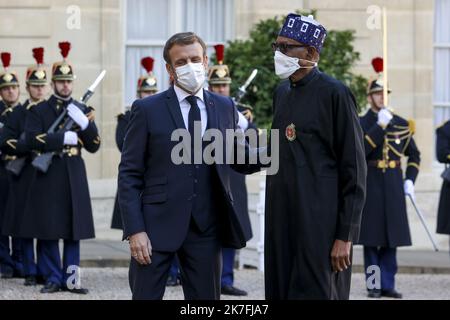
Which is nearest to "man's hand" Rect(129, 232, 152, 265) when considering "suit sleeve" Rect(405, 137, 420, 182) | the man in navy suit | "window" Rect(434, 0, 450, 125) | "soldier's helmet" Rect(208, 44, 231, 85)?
the man in navy suit

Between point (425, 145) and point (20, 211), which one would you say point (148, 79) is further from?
point (425, 145)

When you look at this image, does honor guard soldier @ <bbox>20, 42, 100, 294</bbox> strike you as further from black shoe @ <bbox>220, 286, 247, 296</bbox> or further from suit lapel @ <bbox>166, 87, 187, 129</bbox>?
suit lapel @ <bbox>166, 87, 187, 129</bbox>

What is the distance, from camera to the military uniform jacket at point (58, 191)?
1245 cm

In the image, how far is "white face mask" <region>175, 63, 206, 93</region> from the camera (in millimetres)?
7312

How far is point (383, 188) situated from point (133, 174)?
591cm

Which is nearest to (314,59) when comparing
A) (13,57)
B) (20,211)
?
(20,211)

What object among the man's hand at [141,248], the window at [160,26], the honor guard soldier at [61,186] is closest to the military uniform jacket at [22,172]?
the honor guard soldier at [61,186]

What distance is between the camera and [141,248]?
714 centimetres

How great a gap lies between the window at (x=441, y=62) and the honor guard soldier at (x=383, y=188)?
461 cm

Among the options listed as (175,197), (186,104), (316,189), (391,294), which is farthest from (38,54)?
(316,189)

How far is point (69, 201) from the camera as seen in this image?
12555mm

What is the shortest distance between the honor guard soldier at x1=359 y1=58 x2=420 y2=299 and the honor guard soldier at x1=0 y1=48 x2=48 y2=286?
3024mm

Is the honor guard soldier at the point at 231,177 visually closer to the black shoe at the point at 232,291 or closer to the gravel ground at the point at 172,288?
the black shoe at the point at 232,291

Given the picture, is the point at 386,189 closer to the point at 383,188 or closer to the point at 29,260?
the point at 383,188
